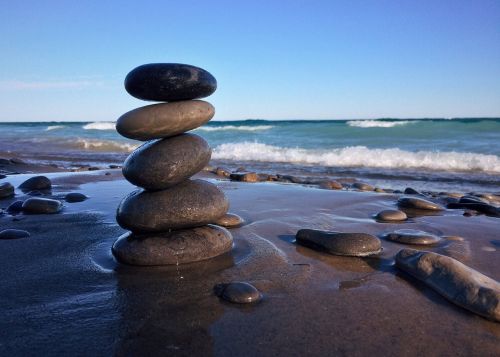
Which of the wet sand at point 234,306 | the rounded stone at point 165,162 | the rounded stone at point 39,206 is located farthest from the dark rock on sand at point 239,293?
the rounded stone at point 39,206

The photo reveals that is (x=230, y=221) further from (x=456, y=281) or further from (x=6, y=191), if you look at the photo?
(x=6, y=191)

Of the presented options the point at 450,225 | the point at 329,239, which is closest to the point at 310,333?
the point at 329,239

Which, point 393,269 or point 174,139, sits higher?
point 174,139

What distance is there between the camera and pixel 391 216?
4.96 m

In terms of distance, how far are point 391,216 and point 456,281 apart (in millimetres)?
2322

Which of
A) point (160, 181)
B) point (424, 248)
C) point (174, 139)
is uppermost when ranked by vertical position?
point (174, 139)

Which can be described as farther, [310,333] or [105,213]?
[105,213]

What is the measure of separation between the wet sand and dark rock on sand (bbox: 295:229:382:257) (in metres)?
0.09

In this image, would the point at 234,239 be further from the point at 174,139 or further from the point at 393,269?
the point at 393,269

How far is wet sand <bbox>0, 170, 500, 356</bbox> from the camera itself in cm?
210

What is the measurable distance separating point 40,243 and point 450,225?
418cm

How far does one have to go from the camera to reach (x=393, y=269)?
320cm

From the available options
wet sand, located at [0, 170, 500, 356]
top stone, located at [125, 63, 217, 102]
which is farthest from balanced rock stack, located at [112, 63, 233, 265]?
wet sand, located at [0, 170, 500, 356]

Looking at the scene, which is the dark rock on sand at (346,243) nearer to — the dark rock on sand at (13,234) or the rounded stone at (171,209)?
the rounded stone at (171,209)
